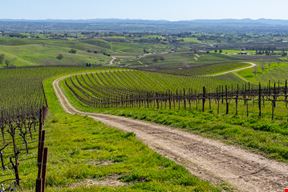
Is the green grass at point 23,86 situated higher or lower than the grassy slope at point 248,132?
lower

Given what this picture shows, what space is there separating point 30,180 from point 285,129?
12.3 meters

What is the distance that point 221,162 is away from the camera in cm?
1568

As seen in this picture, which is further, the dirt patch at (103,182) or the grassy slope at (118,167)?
the dirt patch at (103,182)

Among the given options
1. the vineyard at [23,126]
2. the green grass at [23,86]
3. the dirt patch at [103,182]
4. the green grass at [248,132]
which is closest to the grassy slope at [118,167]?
the dirt patch at [103,182]

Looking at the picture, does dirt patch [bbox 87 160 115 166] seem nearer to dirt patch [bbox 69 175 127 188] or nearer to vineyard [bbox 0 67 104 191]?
dirt patch [bbox 69 175 127 188]

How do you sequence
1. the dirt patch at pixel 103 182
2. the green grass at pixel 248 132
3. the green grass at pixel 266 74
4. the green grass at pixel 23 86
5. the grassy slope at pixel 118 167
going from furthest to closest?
1. the green grass at pixel 266 74
2. the green grass at pixel 23 86
3. the green grass at pixel 248 132
4. the dirt patch at pixel 103 182
5. the grassy slope at pixel 118 167

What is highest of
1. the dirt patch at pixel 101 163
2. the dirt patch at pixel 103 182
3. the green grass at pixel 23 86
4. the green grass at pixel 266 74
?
the dirt patch at pixel 103 182

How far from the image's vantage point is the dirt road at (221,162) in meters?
13.0

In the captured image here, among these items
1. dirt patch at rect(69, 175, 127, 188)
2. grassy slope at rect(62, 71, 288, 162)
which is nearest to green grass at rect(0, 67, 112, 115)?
grassy slope at rect(62, 71, 288, 162)

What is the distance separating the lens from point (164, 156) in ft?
55.7

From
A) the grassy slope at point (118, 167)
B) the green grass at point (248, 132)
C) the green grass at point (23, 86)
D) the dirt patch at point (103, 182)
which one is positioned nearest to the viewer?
the grassy slope at point (118, 167)

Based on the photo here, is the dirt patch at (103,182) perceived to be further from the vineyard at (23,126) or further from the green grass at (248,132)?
the green grass at (248,132)

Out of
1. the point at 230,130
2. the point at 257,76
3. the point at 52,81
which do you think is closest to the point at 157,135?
the point at 230,130

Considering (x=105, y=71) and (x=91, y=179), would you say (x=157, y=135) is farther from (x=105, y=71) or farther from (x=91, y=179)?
(x=105, y=71)
